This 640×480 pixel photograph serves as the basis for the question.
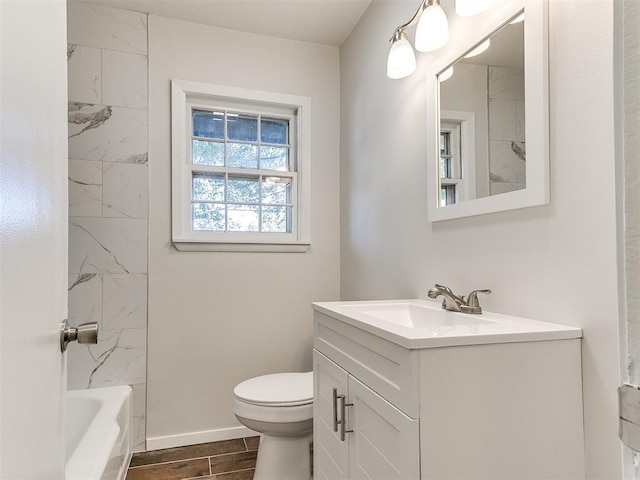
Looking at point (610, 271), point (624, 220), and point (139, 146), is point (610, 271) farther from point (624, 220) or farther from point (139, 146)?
point (139, 146)

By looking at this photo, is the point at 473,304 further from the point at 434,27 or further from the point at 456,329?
the point at 434,27

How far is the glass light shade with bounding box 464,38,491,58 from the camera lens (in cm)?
130

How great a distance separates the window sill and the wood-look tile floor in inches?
45.2

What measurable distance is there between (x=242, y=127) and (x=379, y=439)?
2.11 meters

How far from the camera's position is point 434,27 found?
139 cm

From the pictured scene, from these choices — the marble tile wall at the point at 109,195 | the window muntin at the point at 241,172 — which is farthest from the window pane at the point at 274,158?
the marble tile wall at the point at 109,195

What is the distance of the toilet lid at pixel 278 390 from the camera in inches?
68.3

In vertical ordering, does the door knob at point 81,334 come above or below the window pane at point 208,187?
below

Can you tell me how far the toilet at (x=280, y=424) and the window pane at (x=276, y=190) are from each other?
1.22m

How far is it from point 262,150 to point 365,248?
0.98 m

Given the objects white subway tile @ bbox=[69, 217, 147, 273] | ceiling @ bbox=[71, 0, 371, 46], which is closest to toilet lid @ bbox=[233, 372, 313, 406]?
white subway tile @ bbox=[69, 217, 147, 273]

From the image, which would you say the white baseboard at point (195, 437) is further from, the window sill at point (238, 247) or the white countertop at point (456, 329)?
the white countertop at point (456, 329)

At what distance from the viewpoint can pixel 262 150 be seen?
2.60 meters

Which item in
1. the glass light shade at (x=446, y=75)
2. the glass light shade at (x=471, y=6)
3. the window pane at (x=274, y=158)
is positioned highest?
the glass light shade at (x=471, y=6)
